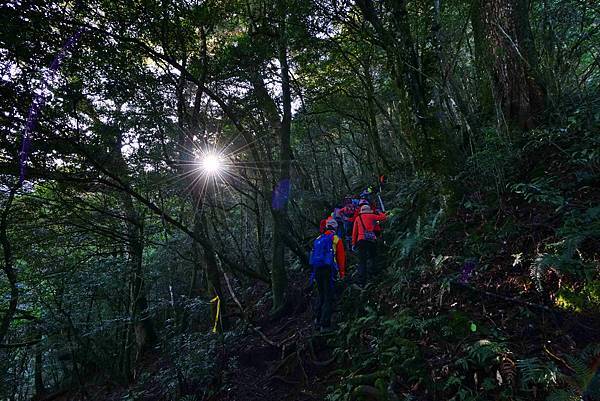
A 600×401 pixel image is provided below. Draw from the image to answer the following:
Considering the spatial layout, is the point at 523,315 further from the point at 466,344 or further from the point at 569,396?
the point at 569,396

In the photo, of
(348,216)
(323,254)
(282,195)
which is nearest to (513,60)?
(323,254)

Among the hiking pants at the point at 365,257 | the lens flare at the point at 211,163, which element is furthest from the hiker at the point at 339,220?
the lens flare at the point at 211,163

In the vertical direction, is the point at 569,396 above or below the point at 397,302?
A: below

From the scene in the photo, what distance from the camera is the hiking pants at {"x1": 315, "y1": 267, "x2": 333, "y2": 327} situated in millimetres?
7641

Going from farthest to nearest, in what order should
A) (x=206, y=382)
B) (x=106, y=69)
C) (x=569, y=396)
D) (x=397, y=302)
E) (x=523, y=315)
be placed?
(x=206, y=382) → (x=106, y=69) → (x=397, y=302) → (x=523, y=315) → (x=569, y=396)

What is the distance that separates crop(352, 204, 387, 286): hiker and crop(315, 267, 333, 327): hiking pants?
101 cm

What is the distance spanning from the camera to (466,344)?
3.79 m

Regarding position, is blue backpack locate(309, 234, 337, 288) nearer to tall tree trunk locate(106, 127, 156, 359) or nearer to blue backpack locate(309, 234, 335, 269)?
blue backpack locate(309, 234, 335, 269)

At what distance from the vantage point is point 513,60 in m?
6.29

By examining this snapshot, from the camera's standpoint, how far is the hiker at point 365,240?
842cm

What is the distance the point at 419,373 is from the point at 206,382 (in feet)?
19.9

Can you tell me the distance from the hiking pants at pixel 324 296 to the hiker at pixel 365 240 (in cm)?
101

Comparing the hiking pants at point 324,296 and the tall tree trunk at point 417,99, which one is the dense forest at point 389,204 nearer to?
the tall tree trunk at point 417,99

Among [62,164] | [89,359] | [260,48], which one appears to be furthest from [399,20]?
[89,359]
